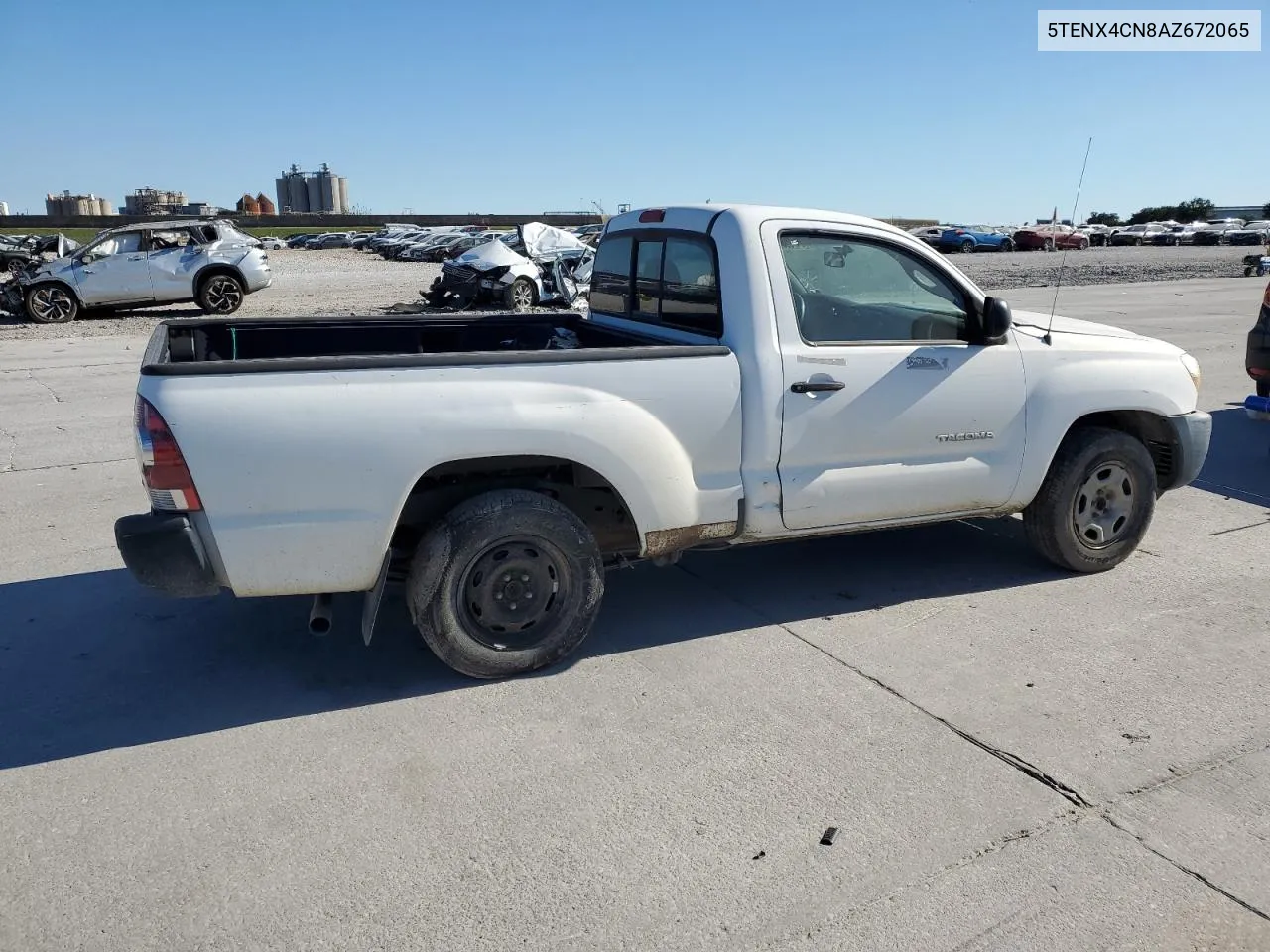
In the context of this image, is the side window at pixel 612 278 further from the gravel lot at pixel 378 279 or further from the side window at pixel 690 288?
the gravel lot at pixel 378 279

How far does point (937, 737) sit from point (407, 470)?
222 centimetres

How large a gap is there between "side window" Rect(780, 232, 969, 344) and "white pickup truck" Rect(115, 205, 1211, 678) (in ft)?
0.04

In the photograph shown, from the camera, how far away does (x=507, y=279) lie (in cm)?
1973

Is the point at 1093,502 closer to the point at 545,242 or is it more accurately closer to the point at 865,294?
the point at 865,294

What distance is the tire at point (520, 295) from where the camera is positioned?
64.8 ft

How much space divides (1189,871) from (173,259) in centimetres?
1994

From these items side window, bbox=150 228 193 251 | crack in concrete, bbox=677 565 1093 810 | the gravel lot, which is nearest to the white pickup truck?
crack in concrete, bbox=677 565 1093 810

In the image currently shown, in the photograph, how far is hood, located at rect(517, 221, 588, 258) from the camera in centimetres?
2166

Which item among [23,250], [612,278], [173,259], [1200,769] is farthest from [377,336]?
[23,250]

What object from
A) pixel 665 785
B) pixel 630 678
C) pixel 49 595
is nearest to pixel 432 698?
pixel 630 678

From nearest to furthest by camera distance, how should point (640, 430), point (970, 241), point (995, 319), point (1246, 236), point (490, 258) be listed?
1. point (640, 430)
2. point (995, 319)
3. point (490, 258)
4. point (970, 241)
5. point (1246, 236)

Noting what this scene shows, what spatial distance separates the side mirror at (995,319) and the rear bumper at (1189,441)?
130 centimetres

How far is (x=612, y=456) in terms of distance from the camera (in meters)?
4.27

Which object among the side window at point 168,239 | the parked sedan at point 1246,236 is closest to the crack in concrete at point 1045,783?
the side window at point 168,239
